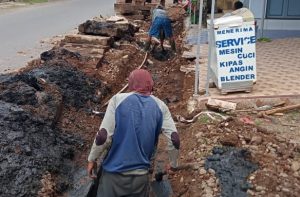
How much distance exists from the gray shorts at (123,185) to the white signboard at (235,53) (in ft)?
13.0

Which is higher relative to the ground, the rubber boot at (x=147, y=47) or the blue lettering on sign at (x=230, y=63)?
the blue lettering on sign at (x=230, y=63)

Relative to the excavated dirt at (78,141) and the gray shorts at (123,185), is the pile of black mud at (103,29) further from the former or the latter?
the gray shorts at (123,185)

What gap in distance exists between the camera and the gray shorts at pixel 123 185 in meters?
4.51

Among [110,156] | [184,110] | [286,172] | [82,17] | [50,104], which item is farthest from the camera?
[82,17]

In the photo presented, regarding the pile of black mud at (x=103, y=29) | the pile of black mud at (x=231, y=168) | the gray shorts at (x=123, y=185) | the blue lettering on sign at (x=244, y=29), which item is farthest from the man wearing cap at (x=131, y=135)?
the pile of black mud at (x=103, y=29)

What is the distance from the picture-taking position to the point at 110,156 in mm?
4496

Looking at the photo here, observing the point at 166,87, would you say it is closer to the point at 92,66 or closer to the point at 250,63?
the point at 92,66

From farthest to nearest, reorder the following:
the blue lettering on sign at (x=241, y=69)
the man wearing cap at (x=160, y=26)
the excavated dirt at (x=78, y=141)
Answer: the man wearing cap at (x=160, y=26)
the blue lettering on sign at (x=241, y=69)
the excavated dirt at (x=78, y=141)

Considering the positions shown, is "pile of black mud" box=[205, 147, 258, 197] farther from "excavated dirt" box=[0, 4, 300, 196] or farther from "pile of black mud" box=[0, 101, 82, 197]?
"pile of black mud" box=[0, 101, 82, 197]

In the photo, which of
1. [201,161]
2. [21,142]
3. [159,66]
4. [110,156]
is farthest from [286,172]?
[159,66]

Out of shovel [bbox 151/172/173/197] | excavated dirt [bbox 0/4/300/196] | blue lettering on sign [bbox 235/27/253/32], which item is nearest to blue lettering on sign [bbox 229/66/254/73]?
blue lettering on sign [bbox 235/27/253/32]

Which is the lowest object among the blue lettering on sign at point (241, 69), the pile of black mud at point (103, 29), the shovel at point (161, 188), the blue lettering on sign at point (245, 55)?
the shovel at point (161, 188)

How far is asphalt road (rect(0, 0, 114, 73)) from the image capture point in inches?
557

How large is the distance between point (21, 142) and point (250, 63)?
4.10 metres
